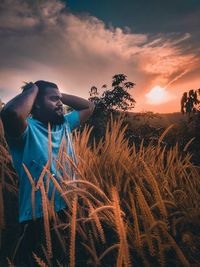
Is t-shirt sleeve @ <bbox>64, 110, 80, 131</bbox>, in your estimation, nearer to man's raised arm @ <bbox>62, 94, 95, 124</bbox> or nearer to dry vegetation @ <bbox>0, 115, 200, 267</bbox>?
man's raised arm @ <bbox>62, 94, 95, 124</bbox>

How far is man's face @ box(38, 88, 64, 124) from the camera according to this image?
2.06 m

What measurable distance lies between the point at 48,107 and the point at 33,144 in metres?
0.44

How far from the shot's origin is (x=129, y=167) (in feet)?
5.33

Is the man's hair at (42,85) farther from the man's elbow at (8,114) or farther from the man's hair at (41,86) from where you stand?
the man's elbow at (8,114)

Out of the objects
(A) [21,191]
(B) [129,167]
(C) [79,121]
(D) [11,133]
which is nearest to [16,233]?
(A) [21,191]

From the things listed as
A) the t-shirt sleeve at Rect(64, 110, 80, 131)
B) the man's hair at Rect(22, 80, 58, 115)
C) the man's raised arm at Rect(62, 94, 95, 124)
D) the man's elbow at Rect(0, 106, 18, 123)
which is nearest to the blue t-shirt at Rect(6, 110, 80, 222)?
the man's elbow at Rect(0, 106, 18, 123)

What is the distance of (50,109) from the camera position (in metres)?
2.05

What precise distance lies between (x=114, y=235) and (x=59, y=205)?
0.49 metres

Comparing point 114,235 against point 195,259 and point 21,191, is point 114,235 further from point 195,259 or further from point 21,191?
point 21,191

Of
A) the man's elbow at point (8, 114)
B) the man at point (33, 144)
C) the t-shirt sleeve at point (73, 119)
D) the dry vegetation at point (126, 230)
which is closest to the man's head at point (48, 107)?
the man at point (33, 144)

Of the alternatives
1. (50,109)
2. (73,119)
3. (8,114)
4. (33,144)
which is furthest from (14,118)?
(73,119)

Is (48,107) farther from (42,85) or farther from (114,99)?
(114,99)

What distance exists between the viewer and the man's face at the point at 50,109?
206cm

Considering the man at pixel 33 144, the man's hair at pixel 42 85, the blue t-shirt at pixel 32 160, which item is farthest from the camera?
the man's hair at pixel 42 85
